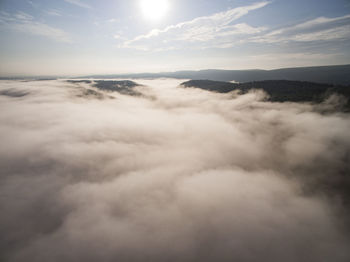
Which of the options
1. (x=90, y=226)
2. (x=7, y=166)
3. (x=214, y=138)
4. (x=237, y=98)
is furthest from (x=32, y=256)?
(x=237, y=98)

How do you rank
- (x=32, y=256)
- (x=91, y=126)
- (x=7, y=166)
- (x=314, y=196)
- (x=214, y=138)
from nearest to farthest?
(x=32, y=256) < (x=7, y=166) < (x=314, y=196) < (x=91, y=126) < (x=214, y=138)

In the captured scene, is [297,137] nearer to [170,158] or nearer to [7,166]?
[170,158]

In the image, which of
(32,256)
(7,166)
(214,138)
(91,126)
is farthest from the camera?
(214,138)

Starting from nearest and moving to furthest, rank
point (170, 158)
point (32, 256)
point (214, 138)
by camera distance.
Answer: point (32, 256) < point (170, 158) < point (214, 138)

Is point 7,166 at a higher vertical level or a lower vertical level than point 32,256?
higher

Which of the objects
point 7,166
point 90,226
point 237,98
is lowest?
point 90,226

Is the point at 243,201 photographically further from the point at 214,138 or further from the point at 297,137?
the point at 297,137

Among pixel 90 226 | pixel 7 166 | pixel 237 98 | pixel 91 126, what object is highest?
pixel 237 98

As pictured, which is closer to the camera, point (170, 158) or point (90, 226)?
point (90, 226)

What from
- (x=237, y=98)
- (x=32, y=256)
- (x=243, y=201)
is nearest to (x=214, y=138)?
(x=243, y=201)
